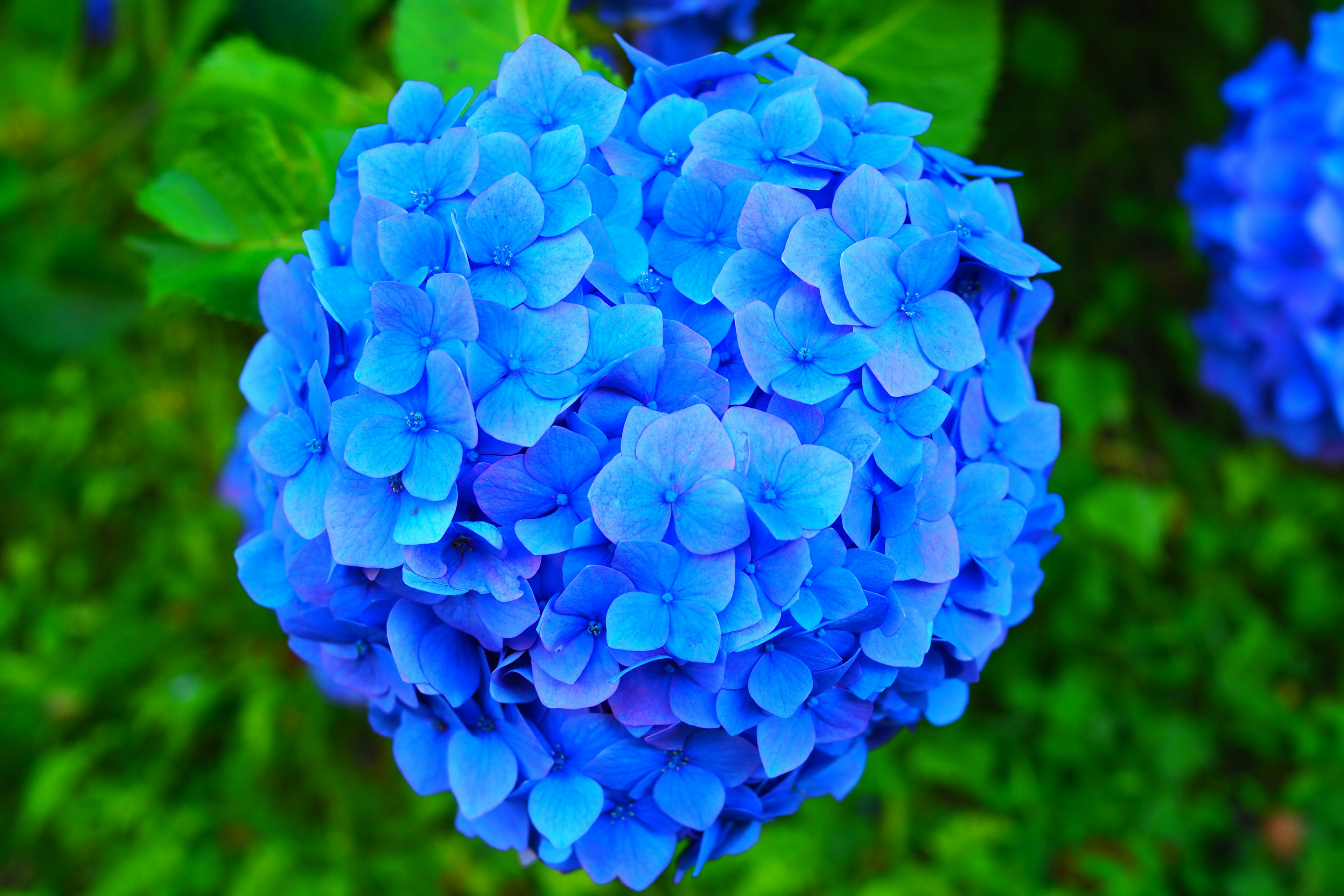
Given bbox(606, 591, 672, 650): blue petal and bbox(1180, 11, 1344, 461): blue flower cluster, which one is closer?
bbox(606, 591, 672, 650): blue petal

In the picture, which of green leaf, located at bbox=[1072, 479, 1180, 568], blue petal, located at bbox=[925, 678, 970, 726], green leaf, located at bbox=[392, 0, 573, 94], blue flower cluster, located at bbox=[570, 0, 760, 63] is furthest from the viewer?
green leaf, located at bbox=[1072, 479, 1180, 568]

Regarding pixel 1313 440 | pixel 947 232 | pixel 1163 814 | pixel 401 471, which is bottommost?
pixel 1163 814

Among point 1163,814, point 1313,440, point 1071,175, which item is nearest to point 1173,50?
point 1071,175

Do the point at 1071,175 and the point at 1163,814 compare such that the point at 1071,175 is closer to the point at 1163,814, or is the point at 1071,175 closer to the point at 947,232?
the point at 1163,814

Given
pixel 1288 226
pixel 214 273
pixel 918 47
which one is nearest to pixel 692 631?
pixel 214 273

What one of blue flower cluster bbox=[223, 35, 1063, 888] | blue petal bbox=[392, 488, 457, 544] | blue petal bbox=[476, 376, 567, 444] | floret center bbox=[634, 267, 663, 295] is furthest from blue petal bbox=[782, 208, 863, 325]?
blue petal bbox=[392, 488, 457, 544]

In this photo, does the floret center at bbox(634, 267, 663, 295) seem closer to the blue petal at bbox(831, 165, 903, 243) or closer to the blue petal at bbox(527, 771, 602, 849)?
the blue petal at bbox(831, 165, 903, 243)
